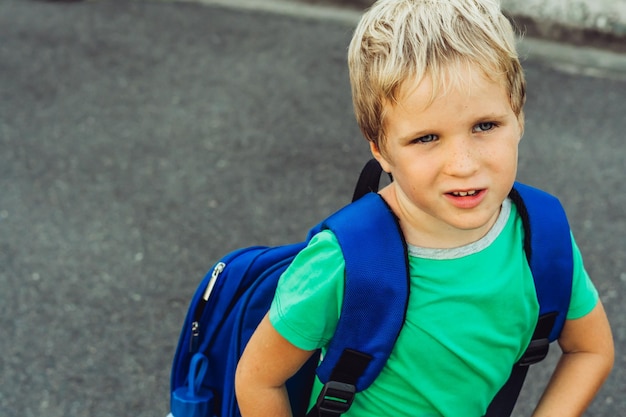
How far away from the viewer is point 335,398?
76.0 inches

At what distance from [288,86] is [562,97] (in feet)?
5.61

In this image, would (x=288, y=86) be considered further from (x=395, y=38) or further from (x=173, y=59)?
(x=395, y=38)

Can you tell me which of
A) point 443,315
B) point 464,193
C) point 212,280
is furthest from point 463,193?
point 212,280

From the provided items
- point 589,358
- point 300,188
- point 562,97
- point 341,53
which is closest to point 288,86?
point 341,53

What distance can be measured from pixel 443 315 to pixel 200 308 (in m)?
0.60

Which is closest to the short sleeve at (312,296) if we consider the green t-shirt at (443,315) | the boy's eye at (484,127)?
the green t-shirt at (443,315)

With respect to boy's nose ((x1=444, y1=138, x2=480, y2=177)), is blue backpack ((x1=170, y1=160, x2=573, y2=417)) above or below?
below

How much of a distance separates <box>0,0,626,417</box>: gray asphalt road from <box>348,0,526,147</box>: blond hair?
1.91 m

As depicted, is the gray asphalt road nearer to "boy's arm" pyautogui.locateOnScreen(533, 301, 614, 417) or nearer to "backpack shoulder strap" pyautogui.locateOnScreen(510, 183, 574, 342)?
"boy's arm" pyautogui.locateOnScreen(533, 301, 614, 417)

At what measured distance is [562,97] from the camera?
5.83m

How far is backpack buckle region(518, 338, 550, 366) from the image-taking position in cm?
204

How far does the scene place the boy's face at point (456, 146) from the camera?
177 centimetres

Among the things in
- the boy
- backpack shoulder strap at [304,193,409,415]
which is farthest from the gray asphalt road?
backpack shoulder strap at [304,193,409,415]

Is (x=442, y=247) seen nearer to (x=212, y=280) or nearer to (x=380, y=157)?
(x=380, y=157)
